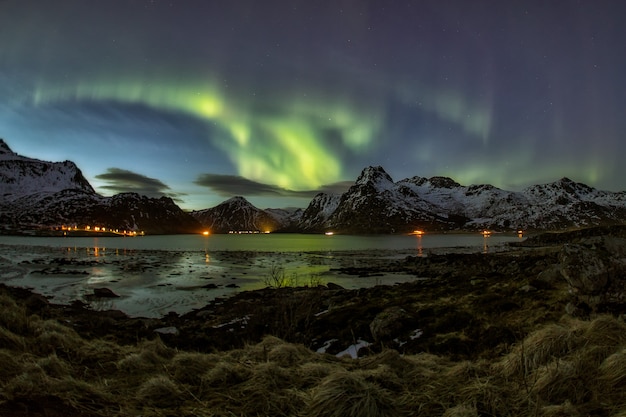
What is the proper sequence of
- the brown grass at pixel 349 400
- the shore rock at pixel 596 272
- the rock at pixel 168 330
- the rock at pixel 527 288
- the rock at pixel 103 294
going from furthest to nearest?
the rock at pixel 103 294
the rock at pixel 168 330
the rock at pixel 527 288
the shore rock at pixel 596 272
the brown grass at pixel 349 400

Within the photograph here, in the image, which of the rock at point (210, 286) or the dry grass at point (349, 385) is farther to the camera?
the rock at point (210, 286)

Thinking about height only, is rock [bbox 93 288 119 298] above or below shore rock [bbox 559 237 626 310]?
below

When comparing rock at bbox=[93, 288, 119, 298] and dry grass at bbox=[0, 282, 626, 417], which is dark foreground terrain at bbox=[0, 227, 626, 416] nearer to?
dry grass at bbox=[0, 282, 626, 417]

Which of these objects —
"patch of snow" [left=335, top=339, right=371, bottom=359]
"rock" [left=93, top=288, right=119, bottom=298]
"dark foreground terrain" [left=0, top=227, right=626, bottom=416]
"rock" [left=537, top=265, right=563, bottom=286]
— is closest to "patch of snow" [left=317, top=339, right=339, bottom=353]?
"patch of snow" [left=335, top=339, right=371, bottom=359]

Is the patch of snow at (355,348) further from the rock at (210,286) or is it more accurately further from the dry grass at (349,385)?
the rock at (210,286)

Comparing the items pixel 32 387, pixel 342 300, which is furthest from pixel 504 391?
pixel 342 300

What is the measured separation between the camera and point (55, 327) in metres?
9.27

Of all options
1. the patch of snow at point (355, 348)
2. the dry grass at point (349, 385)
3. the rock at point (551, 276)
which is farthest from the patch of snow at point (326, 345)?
the rock at point (551, 276)

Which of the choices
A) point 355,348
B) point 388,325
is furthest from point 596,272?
point 355,348

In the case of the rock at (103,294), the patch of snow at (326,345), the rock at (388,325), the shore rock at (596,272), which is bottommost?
the rock at (103,294)

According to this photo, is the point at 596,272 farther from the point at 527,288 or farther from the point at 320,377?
the point at 320,377

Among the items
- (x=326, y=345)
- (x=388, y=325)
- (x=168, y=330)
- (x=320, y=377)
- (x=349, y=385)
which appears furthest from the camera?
(x=168, y=330)

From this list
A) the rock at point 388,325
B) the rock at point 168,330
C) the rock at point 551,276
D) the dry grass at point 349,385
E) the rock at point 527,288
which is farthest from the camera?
the rock at point 168,330

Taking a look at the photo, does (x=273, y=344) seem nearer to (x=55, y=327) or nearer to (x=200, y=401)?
(x=200, y=401)
